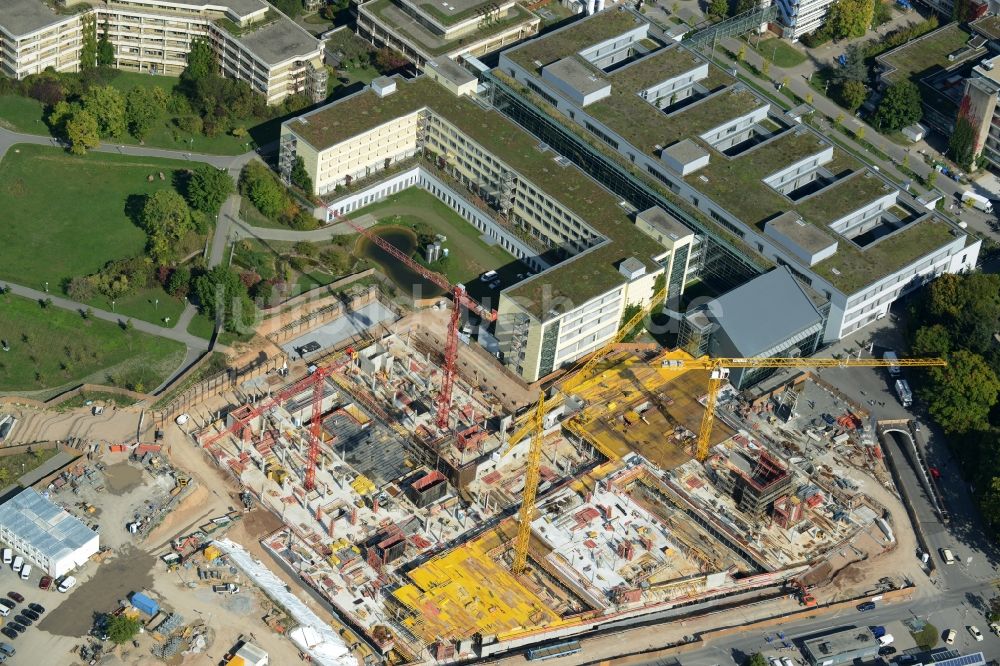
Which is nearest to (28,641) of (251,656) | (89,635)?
(89,635)

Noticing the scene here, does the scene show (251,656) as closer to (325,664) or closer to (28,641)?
(325,664)

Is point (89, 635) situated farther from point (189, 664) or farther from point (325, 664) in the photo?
point (325, 664)

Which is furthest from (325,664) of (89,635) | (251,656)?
(89,635)

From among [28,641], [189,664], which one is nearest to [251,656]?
[189,664]

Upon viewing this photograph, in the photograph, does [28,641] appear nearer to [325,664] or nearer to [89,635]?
[89,635]
